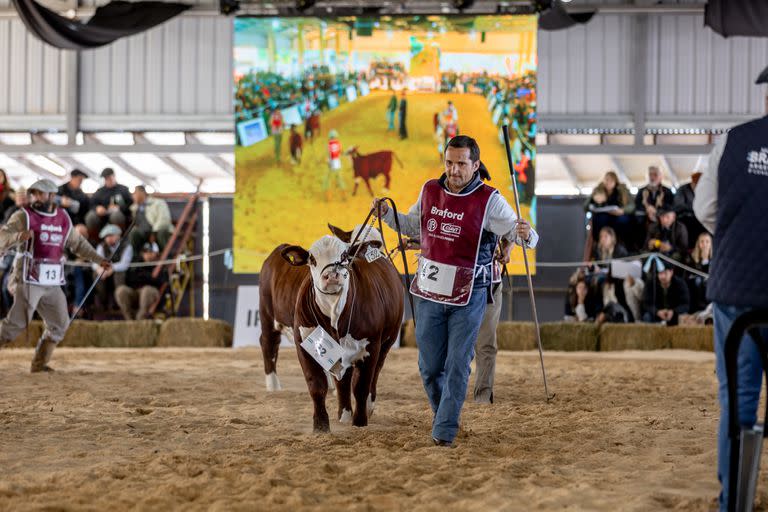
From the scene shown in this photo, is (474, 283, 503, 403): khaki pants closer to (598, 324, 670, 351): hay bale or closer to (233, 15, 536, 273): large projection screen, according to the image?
(598, 324, 670, 351): hay bale

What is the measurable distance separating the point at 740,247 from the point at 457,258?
2.03 meters

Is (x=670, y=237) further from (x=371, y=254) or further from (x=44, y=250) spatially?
(x=371, y=254)

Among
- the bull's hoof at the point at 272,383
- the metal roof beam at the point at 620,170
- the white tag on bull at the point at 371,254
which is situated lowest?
the bull's hoof at the point at 272,383

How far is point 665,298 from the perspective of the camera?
1425cm

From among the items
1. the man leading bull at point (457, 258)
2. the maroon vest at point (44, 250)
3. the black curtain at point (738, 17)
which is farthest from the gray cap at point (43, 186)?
the black curtain at point (738, 17)

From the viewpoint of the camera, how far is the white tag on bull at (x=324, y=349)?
20.4 feet

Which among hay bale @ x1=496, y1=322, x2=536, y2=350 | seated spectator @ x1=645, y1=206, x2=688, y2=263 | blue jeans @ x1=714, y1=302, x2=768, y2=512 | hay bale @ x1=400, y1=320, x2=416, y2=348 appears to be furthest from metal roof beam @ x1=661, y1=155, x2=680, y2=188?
blue jeans @ x1=714, y1=302, x2=768, y2=512

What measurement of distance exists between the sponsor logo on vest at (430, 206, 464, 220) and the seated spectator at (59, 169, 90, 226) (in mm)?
10531

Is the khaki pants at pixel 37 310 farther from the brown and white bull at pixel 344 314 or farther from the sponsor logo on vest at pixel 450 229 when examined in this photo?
the sponsor logo on vest at pixel 450 229

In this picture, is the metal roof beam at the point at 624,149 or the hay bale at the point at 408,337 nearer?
the hay bale at the point at 408,337

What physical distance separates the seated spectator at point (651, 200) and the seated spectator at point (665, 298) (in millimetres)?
692

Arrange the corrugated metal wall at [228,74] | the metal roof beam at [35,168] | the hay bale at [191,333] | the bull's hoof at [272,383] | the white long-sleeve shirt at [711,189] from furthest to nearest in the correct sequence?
the metal roof beam at [35,168] < the corrugated metal wall at [228,74] < the hay bale at [191,333] < the bull's hoof at [272,383] < the white long-sleeve shirt at [711,189]

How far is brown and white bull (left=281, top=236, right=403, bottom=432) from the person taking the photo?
6.27 meters

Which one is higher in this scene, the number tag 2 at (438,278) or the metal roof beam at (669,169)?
the metal roof beam at (669,169)
